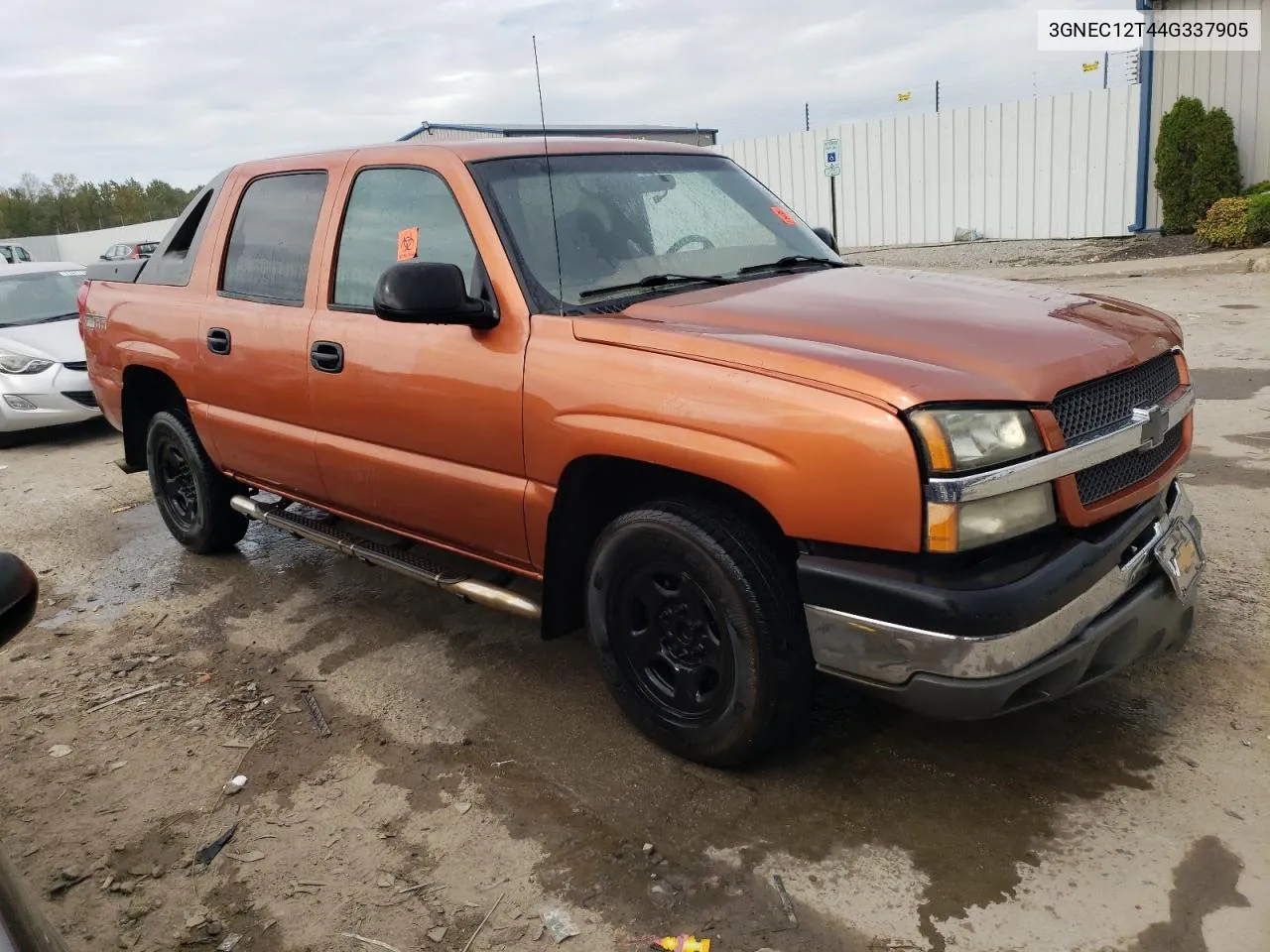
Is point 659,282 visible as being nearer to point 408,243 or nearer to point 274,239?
point 408,243

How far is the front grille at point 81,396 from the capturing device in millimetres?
8633

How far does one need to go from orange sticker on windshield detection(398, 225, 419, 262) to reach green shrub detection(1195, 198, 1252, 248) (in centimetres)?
1345

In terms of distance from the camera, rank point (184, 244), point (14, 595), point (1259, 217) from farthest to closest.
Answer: point (1259, 217)
point (184, 244)
point (14, 595)

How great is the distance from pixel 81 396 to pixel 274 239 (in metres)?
5.50

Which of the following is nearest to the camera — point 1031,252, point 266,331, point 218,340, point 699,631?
Answer: point 699,631

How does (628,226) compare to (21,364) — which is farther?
(21,364)

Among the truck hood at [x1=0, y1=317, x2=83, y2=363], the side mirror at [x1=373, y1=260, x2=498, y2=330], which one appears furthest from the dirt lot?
the truck hood at [x1=0, y1=317, x2=83, y2=363]

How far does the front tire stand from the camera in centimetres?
266

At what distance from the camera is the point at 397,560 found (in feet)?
12.8

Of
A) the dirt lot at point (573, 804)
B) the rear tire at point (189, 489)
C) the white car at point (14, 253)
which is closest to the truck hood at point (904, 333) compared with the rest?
the dirt lot at point (573, 804)

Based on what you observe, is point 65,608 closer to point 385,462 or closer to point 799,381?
point 385,462

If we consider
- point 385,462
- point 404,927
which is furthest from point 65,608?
point 404,927

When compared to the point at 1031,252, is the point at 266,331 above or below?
above

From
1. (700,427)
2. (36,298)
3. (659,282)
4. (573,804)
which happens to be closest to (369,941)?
(573,804)
